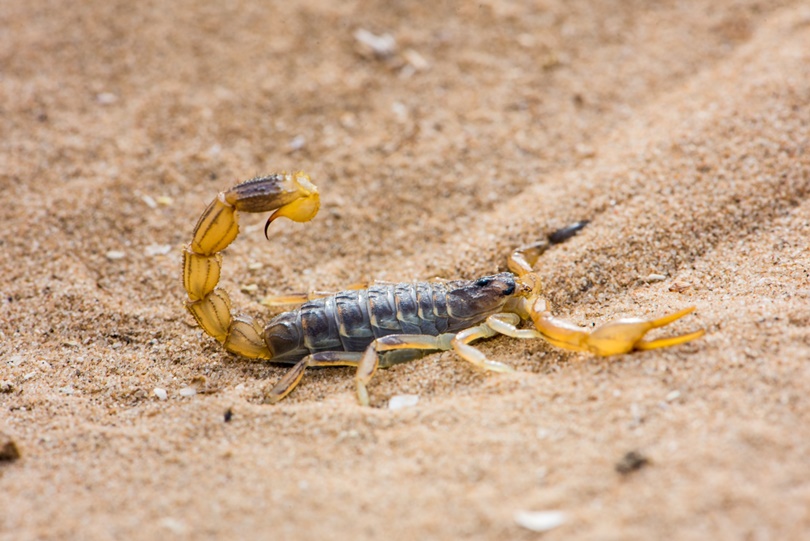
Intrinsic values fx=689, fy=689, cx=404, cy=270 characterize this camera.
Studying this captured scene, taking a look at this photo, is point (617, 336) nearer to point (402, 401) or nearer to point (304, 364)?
point (402, 401)

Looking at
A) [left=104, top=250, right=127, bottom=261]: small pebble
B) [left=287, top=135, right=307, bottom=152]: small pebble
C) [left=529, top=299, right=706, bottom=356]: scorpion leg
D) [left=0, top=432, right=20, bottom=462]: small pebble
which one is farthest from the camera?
[left=287, top=135, right=307, bottom=152]: small pebble

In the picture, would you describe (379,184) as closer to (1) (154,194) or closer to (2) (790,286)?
(1) (154,194)

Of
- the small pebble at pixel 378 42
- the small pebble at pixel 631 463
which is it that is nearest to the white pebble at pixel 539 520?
the small pebble at pixel 631 463

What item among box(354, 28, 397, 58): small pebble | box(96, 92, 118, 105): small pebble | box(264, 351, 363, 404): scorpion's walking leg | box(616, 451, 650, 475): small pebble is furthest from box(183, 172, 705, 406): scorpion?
box(354, 28, 397, 58): small pebble

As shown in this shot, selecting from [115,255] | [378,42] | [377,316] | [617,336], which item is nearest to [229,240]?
[377,316]

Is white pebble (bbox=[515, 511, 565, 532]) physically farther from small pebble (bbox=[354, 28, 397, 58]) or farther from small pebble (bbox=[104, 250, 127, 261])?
small pebble (bbox=[354, 28, 397, 58])

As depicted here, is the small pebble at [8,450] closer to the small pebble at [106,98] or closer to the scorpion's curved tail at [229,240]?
the scorpion's curved tail at [229,240]

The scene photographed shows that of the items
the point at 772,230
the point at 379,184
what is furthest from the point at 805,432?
the point at 379,184
